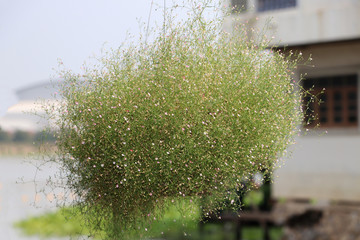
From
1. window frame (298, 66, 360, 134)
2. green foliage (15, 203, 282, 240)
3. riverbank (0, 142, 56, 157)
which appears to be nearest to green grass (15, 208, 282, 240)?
green foliage (15, 203, 282, 240)

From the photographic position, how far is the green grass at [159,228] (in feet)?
7.54

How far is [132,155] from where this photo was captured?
2000mm

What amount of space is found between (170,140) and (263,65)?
2.40 feet

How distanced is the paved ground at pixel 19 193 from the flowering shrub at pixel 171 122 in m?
0.20

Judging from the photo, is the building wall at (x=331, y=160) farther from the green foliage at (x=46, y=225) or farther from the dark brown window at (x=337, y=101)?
the green foliage at (x=46, y=225)

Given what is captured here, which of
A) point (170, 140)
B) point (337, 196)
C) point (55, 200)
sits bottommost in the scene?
point (337, 196)

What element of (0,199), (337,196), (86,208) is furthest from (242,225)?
(86,208)

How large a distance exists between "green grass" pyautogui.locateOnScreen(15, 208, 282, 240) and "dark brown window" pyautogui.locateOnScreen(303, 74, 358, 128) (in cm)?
156

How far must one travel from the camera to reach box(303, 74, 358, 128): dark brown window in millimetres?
4816

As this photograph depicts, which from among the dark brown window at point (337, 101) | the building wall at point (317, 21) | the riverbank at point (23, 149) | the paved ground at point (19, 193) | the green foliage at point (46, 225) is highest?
the building wall at point (317, 21)

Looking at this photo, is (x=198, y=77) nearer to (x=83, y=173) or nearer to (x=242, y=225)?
(x=83, y=173)

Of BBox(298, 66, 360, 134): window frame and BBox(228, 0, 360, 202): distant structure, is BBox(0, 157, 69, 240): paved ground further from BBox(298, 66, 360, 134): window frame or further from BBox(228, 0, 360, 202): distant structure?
BBox(298, 66, 360, 134): window frame

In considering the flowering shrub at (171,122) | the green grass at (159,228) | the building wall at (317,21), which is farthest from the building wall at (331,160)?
the flowering shrub at (171,122)

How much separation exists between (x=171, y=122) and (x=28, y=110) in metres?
0.95
